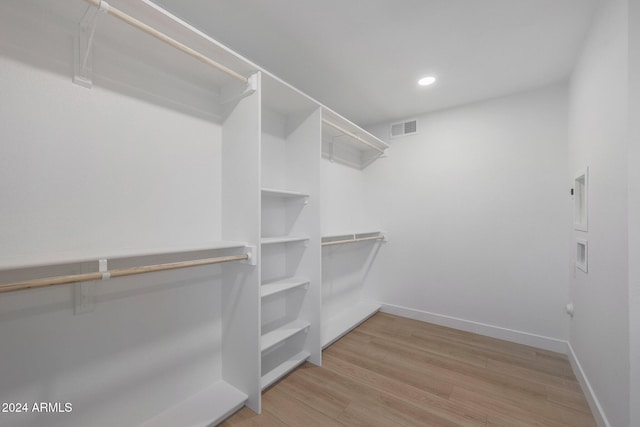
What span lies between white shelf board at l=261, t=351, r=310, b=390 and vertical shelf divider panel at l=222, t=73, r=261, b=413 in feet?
0.66

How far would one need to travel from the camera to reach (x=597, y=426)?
156 centimetres

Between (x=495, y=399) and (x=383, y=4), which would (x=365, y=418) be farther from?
(x=383, y=4)

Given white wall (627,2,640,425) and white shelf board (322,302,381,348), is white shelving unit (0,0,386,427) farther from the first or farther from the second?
white wall (627,2,640,425)

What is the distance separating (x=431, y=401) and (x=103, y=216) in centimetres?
229

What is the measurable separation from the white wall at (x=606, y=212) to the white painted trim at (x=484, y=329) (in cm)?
58

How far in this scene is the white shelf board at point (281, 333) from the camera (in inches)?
74.6

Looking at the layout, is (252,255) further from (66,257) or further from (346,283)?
(346,283)

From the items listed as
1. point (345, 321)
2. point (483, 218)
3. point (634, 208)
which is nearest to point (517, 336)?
point (483, 218)

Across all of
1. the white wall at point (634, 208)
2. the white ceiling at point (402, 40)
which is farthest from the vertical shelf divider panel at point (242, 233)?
the white wall at point (634, 208)

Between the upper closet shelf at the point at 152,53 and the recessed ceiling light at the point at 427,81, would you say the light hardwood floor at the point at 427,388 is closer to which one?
the upper closet shelf at the point at 152,53

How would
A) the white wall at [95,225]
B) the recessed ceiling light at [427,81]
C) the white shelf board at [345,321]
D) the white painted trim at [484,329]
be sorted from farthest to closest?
the white shelf board at [345,321]
the white painted trim at [484,329]
the recessed ceiling light at [427,81]
the white wall at [95,225]

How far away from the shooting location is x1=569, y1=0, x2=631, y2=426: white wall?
1245 millimetres

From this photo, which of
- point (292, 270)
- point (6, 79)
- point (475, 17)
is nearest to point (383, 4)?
point (475, 17)

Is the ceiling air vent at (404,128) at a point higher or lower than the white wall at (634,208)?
higher
